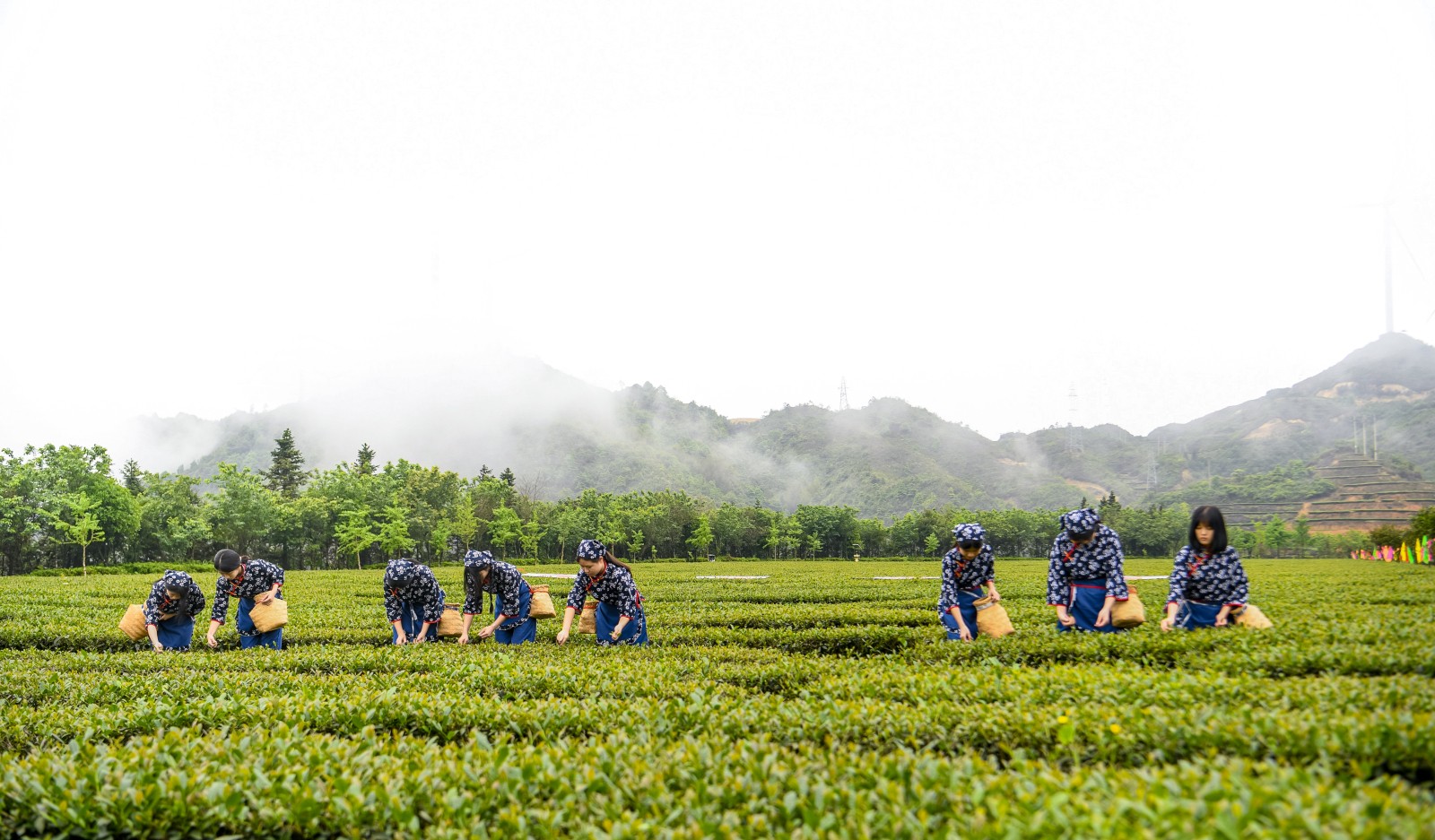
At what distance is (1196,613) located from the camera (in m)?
7.51

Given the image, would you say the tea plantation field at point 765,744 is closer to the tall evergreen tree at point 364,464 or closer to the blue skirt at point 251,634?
the blue skirt at point 251,634

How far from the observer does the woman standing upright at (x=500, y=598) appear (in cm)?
883

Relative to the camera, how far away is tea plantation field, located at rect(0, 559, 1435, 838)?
116 inches

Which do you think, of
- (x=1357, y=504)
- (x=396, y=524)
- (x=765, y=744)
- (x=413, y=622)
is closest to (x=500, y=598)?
(x=413, y=622)

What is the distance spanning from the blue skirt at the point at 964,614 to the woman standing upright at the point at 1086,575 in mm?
777

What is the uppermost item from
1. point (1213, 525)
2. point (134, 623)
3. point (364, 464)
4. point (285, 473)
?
point (364, 464)

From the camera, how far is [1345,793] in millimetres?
2840

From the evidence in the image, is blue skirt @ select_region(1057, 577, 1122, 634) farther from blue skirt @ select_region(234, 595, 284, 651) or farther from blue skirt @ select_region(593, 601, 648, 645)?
blue skirt @ select_region(234, 595, 284, 651)

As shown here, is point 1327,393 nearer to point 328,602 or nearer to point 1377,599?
point 1377,599


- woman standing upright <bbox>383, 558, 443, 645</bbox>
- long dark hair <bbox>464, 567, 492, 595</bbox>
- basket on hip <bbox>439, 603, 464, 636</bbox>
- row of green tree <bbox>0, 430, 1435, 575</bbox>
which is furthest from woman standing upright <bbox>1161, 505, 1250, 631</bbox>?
row of green tree <bbox>0, 430, 1435, 575</bbox>

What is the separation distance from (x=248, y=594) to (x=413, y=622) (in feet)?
6.94

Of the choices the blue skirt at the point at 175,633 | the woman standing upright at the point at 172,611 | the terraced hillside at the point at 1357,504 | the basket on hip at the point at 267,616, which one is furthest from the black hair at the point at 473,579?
the terraced hillside at the point at 1357,504

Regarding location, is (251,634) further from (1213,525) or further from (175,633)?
(1213,525)

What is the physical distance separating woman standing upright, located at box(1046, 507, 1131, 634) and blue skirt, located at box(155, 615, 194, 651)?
33.0 feet
